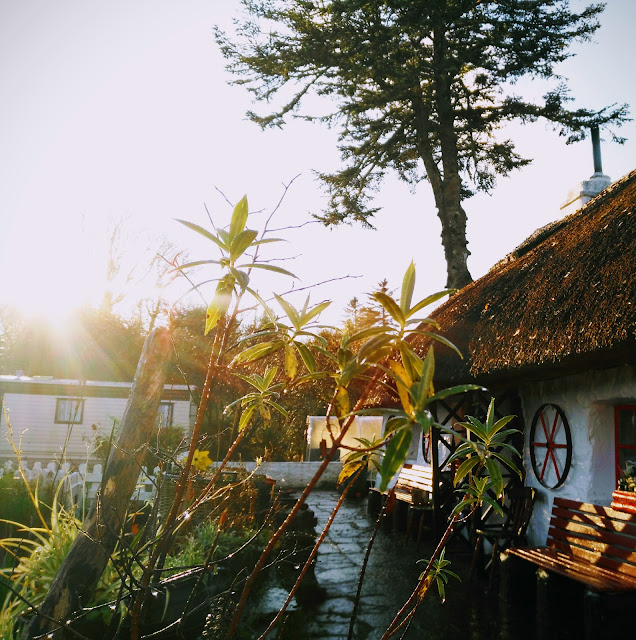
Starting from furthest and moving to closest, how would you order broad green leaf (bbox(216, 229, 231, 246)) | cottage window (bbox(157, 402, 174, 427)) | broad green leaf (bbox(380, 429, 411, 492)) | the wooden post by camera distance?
cottage window (bbox(157, 402, 174, 427)) → the wooden post → broad green leaf (bbox(216, 229, 231, 246)) → broad green leaf (bbox(380, 429, 411, 492))

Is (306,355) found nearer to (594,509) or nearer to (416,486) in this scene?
(594,509)

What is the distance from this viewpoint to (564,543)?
16.6 feet

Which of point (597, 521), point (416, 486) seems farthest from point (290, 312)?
point (416, 486)

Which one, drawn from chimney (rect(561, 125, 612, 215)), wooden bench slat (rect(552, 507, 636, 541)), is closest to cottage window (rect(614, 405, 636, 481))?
wooden bench slat (rect(552, 507, 636, 541))

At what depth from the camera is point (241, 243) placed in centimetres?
125

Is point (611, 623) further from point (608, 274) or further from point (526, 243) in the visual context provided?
point (526, 243)

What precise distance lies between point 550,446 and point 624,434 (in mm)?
728

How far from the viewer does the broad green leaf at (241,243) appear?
124 centimetres

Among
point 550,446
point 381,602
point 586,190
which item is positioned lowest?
point 381,602

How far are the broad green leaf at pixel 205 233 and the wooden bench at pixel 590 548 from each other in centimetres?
394

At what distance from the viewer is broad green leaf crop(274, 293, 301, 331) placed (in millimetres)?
1348

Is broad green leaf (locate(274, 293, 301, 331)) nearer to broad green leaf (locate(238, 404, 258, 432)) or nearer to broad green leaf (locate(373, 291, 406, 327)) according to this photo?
broad green leaf (locate(373, 291, 406, 327))

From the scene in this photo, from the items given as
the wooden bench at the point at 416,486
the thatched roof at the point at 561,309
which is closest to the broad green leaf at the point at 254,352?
the thatched roof at the point at 561,309

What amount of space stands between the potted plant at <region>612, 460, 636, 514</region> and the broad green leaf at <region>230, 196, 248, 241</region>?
4269mm
